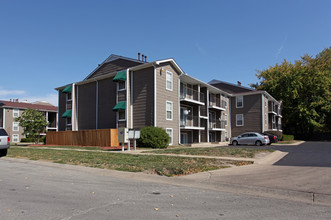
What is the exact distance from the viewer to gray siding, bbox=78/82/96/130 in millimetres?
29141

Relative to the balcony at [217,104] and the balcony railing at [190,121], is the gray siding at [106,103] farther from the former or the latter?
the balcony at [217,104]

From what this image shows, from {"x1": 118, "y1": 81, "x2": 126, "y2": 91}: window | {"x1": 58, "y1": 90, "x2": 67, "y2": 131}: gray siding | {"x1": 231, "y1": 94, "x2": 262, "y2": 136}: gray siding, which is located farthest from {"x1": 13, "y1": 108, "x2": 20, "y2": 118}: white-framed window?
{"x1": 231, "y1": 94, "x2": 262, "y2": 136}: gray siding

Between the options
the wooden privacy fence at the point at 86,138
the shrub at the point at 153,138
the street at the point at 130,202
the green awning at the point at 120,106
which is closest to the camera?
the street at the point at 130,202

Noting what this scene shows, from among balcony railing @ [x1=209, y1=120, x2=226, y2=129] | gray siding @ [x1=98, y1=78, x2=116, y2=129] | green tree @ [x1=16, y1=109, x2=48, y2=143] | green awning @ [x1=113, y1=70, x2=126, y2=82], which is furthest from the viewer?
balcony railing @ [x1=209, y1=120, x2=226, y2=129]

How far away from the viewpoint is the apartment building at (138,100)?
80.2ft

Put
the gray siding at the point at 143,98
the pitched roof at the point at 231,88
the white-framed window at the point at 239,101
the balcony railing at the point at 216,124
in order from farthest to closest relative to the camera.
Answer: the pitched roof at the point at 231,88
the white-framed window at the point at 239,101
the balcony railing at the point at 216,124
the gray siding at the point at 143,98

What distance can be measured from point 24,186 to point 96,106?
71.9 ft

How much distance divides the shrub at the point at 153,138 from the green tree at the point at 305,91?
102 feet

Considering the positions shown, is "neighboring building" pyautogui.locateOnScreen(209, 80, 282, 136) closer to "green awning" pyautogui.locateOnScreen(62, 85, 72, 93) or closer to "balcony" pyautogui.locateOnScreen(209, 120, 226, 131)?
"balcony" pyautogui.locateOnScreen(209, 120, 226, 131)

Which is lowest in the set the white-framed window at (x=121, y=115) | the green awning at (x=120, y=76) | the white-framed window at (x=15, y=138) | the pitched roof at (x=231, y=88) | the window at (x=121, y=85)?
the white-framed window at (x=15, y=138)

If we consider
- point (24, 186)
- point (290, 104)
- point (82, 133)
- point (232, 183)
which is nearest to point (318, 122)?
point (290, 104)

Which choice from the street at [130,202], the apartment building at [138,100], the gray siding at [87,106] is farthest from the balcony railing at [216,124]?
the street at [130,202]

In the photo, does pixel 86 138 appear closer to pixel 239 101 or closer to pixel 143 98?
pixel 143 98

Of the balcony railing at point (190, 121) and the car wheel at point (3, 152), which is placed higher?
the balcony railing at point (190, 121)
